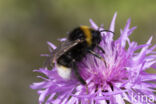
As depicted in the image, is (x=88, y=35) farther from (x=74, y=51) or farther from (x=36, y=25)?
(x=36, y=25)

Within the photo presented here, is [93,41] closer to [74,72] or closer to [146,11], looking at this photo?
[74,72]

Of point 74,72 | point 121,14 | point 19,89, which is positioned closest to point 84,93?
point 74,72

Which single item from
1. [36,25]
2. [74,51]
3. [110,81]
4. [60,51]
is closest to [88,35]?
[74,51]

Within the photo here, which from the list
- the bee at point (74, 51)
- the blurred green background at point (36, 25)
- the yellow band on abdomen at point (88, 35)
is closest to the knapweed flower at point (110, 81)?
the bee at point (74, 51)

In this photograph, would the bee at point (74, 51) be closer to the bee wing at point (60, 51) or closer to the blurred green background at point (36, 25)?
the bee wing at point (60, 51)

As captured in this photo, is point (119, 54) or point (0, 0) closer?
point (119, 54)

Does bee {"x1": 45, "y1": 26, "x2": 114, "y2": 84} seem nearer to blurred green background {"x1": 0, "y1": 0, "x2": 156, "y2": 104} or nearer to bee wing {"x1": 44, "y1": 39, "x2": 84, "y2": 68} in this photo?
bee wing {"x1": 44, "y1": 39, "x2": 84, "y2": 68}
